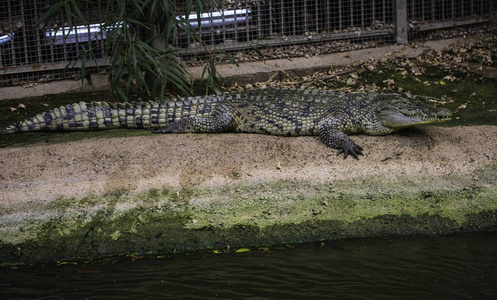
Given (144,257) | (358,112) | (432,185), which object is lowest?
(144,257)

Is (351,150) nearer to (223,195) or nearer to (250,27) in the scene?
(223,195)

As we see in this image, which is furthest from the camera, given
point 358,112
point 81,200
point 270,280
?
point 358,112

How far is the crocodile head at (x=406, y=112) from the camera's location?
16.0 ft

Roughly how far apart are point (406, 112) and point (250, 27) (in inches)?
146

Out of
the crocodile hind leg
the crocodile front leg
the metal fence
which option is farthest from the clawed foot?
the metal fence

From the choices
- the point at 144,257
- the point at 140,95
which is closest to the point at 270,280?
the point at 144,257

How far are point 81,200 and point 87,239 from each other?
1.14 ft

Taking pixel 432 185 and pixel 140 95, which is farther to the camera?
pixel 140 95

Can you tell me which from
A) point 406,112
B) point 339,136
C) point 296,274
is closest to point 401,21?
point 406,112

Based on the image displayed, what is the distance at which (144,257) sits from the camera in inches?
156

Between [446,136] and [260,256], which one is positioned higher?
[446,136]

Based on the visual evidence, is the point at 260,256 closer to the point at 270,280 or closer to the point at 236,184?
the point at 270,280

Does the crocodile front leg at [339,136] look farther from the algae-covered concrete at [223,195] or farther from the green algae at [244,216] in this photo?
the green algae at [244,216]

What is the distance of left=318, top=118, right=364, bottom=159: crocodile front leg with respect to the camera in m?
4.73
